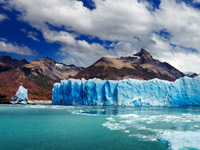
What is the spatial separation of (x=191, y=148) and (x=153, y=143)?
2.14 metres

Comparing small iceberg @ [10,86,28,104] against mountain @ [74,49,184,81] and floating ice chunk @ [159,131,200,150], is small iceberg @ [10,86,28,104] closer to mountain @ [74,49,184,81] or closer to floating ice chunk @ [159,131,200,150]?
floating ice chunk @ [159,131,200,150]

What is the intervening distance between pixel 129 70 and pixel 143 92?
105 meters

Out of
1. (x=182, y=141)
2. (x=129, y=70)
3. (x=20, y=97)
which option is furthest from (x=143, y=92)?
(x=129, y=70)

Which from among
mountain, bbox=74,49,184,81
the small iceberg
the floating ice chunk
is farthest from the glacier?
mountain, bbox=74,49,184,81

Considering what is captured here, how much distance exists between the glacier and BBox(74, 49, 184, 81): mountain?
72.3m

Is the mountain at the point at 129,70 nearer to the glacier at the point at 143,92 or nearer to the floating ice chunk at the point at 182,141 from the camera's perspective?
the glacier at the point at 143,92

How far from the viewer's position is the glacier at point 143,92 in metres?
43.1

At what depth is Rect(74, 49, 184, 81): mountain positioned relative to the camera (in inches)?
5094

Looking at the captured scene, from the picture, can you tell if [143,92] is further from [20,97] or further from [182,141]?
[20,97]

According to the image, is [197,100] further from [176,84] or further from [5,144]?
[5,144]

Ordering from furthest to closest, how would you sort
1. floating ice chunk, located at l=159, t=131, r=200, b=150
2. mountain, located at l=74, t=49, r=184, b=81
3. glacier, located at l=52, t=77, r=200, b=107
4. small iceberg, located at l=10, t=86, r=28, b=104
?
1. mountain, located at l=74, t=49, r=184, b=81
2. small iceberg, located at l=10, t=86, r=28, b=104
3. glacier, located at l=52, t=77, r=200, b=107
4. floating ice chunk, located at l=159, t=131, r=200, b=150

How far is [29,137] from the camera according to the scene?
39.6ft

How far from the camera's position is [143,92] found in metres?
43.7

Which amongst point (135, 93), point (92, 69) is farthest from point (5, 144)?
point (92, 69)
